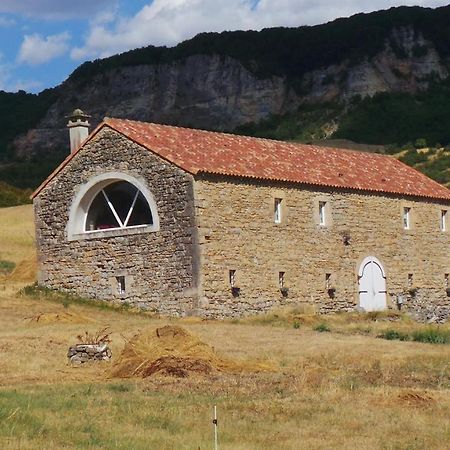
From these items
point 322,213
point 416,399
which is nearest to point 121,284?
point 322,213

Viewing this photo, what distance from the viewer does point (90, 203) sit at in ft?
121

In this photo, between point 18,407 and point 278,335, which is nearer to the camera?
point 18,407

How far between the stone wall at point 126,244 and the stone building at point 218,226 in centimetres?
3

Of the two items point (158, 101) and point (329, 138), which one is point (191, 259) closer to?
point (329, 138)

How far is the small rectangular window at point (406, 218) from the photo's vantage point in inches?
1631

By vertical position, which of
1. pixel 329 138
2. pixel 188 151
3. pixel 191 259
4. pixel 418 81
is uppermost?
pixel 418 81

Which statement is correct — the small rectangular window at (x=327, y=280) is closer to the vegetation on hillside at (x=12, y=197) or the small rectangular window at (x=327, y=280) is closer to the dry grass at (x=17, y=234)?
the dry grass at (x=17, y=234)

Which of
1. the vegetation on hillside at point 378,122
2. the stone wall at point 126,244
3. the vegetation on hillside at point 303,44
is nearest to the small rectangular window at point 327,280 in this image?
the stone wall at point 126,244

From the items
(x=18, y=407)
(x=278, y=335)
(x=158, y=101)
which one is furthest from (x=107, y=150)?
(x=158, y=101)

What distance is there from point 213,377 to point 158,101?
10267 centimetres

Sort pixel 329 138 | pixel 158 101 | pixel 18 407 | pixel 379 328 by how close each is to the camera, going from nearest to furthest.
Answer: pixel 18 407, pixel 379 328, pixel 329 138, pixel 158 101

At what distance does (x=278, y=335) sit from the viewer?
29.2m

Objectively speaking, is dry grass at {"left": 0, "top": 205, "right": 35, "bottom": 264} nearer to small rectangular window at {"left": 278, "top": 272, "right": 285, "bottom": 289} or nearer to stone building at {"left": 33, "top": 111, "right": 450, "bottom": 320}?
stone building at {"left": 33, "top": 111, "right": 450, "bottom": 320}

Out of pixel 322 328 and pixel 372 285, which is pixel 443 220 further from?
pixel 322 328
